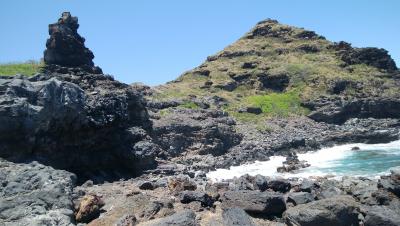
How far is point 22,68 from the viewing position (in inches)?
2062

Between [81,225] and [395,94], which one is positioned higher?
[395,94]

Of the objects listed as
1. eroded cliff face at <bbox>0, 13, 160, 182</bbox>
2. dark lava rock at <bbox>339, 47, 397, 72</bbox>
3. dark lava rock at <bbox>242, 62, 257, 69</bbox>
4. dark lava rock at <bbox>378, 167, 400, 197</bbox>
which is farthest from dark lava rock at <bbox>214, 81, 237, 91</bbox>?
dark lava rock at <bbox>378, 167, 400, 197</bbox>

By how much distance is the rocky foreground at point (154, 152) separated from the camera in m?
17.1

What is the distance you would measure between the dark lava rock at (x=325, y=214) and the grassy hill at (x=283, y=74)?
57832 millimetres

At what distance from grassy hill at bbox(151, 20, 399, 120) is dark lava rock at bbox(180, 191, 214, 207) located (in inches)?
2124

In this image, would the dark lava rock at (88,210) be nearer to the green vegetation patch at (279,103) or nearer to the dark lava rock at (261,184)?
the dark lava rock at (261,184)

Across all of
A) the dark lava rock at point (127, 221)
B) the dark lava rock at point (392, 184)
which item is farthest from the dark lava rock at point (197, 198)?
the dark lava rock at point (392, 184)

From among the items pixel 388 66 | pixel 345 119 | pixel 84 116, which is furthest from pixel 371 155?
pixel 388 66

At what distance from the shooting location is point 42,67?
5112 centimetres

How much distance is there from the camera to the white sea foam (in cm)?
3912

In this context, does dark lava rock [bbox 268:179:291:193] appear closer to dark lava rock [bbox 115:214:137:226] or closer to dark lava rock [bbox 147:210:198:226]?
dark lava rock [bbox 147:210:198:226]

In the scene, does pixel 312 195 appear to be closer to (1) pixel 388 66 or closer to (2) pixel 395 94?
(2) pixel 395 94

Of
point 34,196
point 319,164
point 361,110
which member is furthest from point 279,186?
point 361,110

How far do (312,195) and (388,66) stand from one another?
88824 mm
